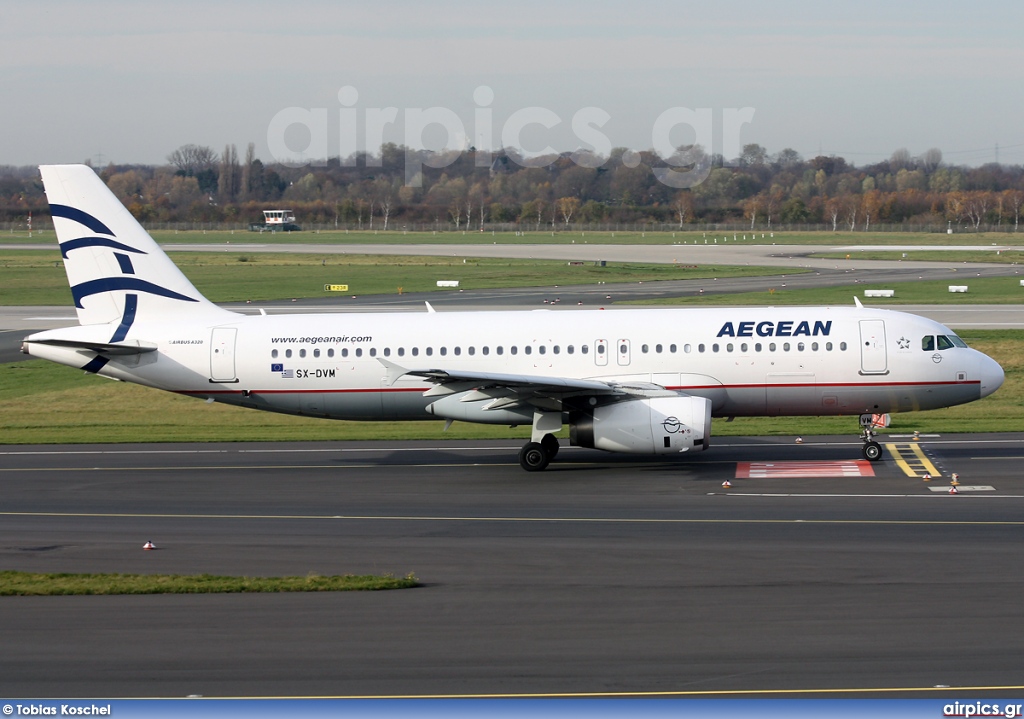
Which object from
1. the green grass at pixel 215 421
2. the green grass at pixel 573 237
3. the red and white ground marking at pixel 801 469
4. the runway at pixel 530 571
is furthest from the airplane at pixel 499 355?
the green grass at pixel 573 237

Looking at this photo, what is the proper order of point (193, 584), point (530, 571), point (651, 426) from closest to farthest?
point (193, 584) → point (530, 571) → point (651, 426)

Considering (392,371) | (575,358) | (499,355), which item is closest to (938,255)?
(575,358)

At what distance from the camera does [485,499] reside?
2769 centimetres

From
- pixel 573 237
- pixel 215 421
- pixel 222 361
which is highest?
pixel 573 237

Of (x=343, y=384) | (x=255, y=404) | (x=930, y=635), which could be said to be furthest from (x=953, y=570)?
(x=255, y=404)

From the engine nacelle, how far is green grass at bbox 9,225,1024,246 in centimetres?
12700

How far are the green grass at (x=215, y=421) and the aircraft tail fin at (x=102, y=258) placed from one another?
21.5 ft

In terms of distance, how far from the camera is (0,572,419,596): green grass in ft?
65.4

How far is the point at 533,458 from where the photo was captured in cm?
3117

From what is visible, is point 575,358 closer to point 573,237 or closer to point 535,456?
point 535,456

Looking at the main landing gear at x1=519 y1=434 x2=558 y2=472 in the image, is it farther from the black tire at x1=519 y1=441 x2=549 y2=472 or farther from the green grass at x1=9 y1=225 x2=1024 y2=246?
the green grass at x1=9 y1=225 x2=1024 y2=246

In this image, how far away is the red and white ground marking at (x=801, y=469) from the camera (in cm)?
2962

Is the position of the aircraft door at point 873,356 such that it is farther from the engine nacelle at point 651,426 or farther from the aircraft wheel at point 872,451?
the engine nacelle at point 651,426

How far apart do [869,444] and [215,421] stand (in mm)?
23446
